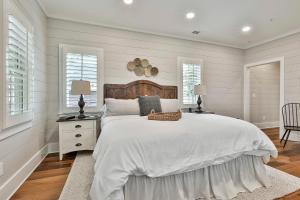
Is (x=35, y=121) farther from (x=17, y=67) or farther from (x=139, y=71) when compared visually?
(x=139, y=71)

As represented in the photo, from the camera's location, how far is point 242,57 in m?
5.46

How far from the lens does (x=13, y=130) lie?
195 cm

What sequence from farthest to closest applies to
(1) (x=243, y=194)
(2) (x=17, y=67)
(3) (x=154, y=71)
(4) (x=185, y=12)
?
1. (3) (x=154, y=71)
2. (4) (x=185, y=12)
3. (2) (x=17, y=67)
4. (1) (x=243, y=194)

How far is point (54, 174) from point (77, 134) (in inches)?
31.4

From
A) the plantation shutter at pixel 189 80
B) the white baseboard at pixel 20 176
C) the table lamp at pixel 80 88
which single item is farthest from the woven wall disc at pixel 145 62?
the white baseboard at pixel 20 176

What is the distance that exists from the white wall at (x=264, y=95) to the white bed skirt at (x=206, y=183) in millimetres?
4309

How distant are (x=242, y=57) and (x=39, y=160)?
6.06 metres

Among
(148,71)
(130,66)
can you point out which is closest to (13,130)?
(130,66)

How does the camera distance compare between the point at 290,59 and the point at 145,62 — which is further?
the point at 290,59

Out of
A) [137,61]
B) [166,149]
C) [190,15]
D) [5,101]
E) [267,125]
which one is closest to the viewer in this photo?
[166,149]

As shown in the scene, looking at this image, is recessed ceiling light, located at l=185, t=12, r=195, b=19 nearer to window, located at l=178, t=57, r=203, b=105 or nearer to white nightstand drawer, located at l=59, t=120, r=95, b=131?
window, located at l=178, t=57, r=203, b=105

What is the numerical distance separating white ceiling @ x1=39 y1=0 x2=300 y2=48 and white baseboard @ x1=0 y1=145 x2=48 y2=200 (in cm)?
269

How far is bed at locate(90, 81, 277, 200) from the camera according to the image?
55.9 inches

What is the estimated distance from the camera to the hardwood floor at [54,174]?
6.24 ft
